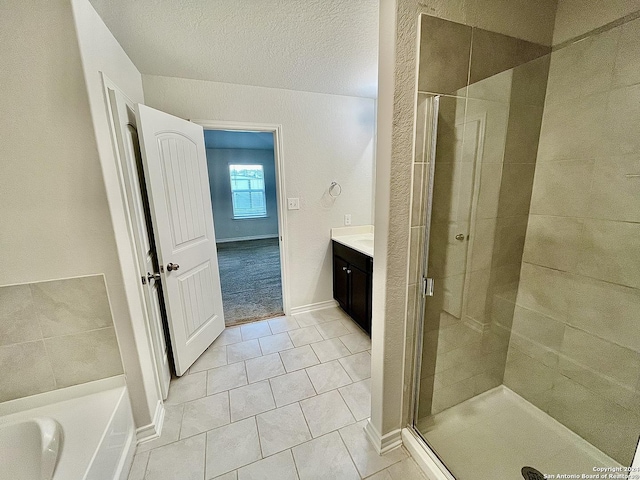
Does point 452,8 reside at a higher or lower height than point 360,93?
lower

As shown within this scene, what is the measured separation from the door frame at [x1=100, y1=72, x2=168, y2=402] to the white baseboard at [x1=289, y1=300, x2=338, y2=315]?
142 centimetres

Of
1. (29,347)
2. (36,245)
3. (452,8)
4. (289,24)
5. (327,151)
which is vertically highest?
(289,24)

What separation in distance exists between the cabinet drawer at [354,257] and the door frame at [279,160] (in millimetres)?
Result: 563

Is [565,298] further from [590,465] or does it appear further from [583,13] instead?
[583,13]

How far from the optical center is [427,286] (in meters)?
1.28

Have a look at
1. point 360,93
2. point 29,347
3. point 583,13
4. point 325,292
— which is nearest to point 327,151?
point 360,93

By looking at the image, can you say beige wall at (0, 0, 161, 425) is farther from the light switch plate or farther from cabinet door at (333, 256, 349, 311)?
cabinet door at (333, 256, 349, 311)

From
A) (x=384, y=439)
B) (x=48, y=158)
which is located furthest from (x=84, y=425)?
(x=384, y=439)

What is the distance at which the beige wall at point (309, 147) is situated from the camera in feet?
7.35

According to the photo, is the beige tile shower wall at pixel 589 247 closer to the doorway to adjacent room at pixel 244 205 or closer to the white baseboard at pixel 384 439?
the white baseboard at pixel 384 439

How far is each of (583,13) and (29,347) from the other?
3.06 meters

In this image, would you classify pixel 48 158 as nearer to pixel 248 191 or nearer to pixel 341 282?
pixel 341 282

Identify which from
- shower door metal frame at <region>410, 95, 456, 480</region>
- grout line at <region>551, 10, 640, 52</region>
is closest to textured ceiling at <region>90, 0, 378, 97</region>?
shower door metal frame at <region>410, 95, 456, 480</region>

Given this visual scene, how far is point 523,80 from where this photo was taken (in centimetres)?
129
